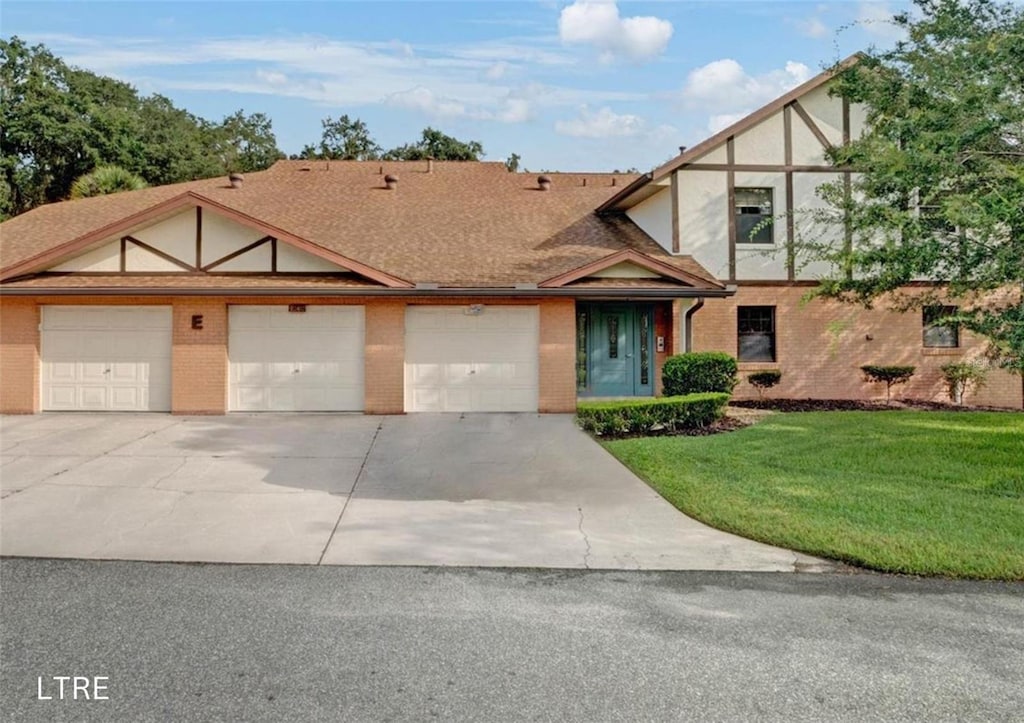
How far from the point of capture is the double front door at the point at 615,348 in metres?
15.6

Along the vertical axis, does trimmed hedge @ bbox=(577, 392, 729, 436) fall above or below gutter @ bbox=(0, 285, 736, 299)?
below

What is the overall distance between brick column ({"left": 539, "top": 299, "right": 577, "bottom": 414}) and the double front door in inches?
68.6

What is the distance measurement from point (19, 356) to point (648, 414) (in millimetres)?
12805

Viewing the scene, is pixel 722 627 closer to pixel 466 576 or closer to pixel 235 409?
pixel 466 576

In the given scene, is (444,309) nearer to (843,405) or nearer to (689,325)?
(689,325)

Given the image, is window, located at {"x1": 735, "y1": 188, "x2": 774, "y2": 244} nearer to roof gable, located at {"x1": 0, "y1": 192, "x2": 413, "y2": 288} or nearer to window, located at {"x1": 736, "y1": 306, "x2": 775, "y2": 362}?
window, located at {"x1": 736, "y1": 306, "x2": 775, "y2": 362}

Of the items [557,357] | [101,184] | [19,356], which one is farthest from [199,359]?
[101,184]

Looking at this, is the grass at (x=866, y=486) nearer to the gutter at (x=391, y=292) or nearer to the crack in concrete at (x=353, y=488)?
the gutter at (x=391, y=292)

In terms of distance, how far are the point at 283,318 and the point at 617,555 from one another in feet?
33.2

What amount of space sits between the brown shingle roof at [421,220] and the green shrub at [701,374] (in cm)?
256

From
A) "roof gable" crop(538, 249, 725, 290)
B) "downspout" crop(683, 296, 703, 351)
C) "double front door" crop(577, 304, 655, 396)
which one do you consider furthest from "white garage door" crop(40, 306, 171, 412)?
"downspout" crop(683, 296, 703, 351)

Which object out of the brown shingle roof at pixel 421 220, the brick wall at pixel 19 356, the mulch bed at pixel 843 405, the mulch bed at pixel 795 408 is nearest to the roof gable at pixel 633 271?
the brown shingle roof at pixel 421 220

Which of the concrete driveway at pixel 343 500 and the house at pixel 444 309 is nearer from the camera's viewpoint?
the concrete driveway at pixel 343 500

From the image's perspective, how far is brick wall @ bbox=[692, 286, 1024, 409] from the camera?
1620cm
